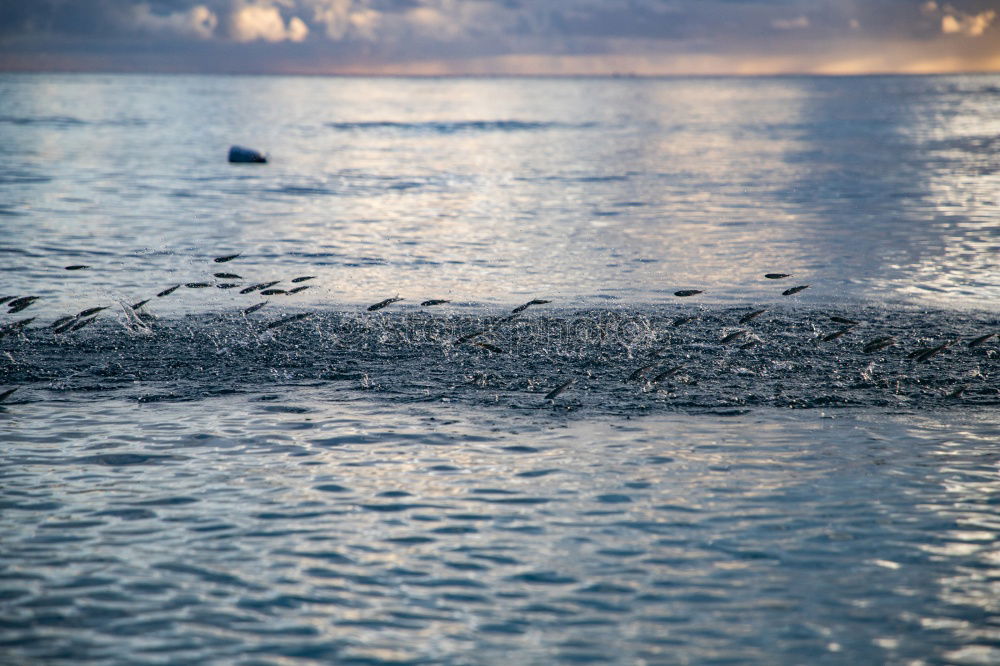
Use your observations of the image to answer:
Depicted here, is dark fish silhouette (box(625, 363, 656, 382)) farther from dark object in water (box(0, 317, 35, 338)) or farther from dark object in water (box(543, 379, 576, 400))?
dark object in water (box(0, 317, 35, 338))

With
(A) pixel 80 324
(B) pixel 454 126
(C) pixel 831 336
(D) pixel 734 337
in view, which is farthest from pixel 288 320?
(B) pixel 454 126

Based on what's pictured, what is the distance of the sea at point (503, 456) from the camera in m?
6.89

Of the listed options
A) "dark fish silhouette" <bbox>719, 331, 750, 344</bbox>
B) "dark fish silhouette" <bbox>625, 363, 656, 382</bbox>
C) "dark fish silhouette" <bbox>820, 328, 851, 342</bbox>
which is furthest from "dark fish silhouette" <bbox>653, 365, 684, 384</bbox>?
"dark fish silhouette" <bbox>820, 328, 851, 342</bbox>

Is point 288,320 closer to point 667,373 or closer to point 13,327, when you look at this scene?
point 13,327

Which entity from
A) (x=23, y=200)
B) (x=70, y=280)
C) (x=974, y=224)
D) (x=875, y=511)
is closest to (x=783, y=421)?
(x=875, y=511)

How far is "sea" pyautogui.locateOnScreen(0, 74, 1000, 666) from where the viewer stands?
22.6 ft

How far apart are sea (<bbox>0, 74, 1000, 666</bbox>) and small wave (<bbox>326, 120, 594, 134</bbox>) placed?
81843 mm

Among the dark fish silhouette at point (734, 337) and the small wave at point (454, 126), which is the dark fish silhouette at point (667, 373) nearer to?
the dark fish silhouette at point (734, 337)

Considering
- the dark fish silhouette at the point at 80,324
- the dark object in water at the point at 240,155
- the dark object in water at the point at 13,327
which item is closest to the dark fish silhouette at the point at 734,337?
the dark fish silhouette at the point at 80,324

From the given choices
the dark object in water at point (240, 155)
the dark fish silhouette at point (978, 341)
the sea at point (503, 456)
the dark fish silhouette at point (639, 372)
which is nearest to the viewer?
the sea at point (503, 456)

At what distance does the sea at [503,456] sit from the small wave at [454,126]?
8184 cm

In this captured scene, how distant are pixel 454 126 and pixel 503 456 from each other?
353 ft

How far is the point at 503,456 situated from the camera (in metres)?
10.2

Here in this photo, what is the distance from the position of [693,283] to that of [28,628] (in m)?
16.6
